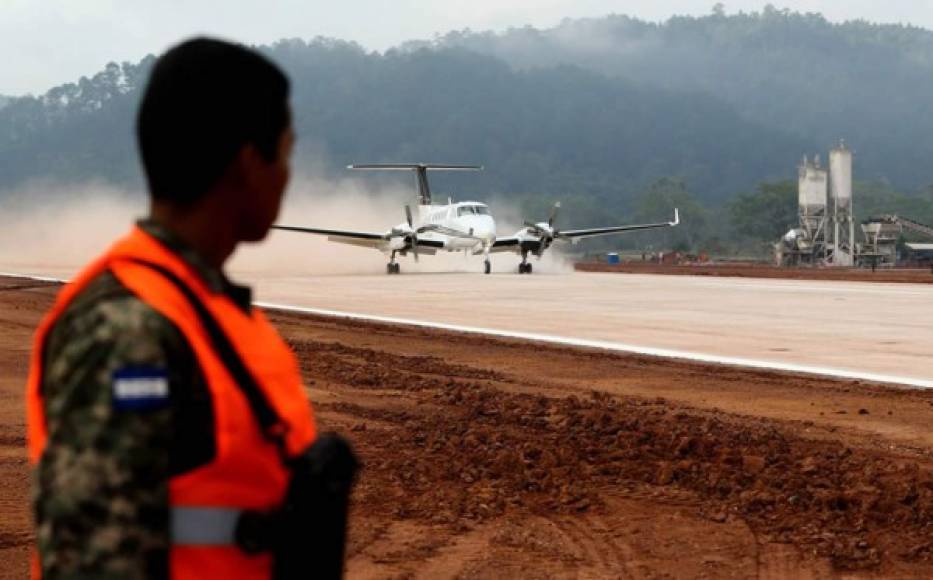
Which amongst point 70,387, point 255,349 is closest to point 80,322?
point 70,387

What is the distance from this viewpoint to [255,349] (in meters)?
1.94

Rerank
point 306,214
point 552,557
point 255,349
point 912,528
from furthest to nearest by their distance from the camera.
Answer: point 306,214 → point 912,528 → point 552,557 → point 255,349

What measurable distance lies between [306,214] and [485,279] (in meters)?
43.5

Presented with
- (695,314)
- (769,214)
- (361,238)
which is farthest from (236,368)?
(769,214)

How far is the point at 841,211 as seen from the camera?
86125 millimetres

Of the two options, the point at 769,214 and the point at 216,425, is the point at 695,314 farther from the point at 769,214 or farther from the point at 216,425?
the point at 769,214

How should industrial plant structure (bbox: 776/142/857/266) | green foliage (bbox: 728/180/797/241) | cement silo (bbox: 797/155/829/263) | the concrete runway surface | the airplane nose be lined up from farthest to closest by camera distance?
green foliage (bbox: 728/180/797/241) → cement silo (bbox: 797/155/829/263) → industrial plant structure (bbox: 776/142/857/266) → the airplane nose → the concrete runway surface

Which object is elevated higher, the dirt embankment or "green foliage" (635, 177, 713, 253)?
"green foliage" (635, 177, 713, 253)

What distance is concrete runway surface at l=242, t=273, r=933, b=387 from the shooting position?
17703mm

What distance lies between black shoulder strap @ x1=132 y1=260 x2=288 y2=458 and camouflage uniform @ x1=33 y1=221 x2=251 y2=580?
92 mm

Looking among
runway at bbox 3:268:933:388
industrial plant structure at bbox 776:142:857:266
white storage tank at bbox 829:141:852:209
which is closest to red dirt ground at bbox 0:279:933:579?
runway at bbox 3:268:933:388

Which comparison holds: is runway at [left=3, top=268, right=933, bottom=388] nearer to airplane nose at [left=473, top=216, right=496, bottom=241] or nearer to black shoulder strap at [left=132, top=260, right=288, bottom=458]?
airplane nose at [left=473, top=216, right=496, bottom=241]

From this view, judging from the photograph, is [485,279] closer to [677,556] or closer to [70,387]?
[677,556]

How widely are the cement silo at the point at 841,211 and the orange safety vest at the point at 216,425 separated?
85.1 metres
